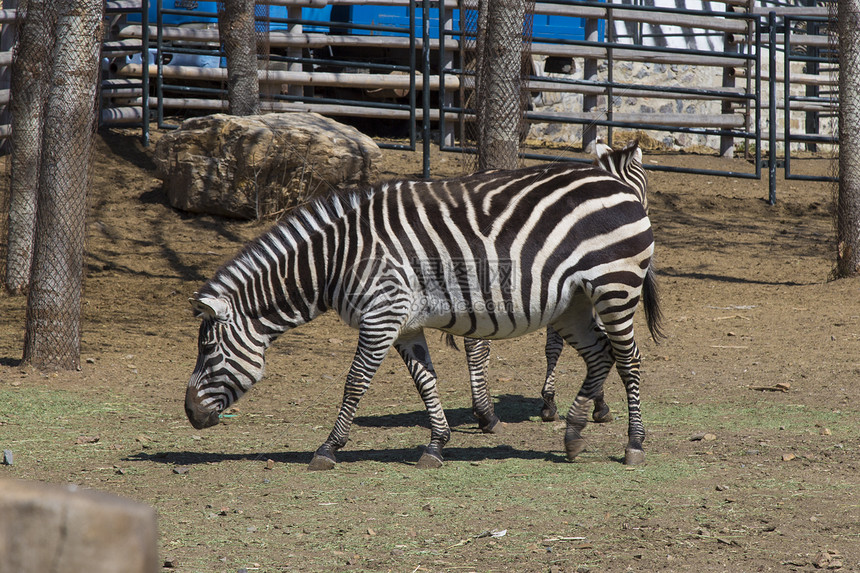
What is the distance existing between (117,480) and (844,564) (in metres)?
3.43

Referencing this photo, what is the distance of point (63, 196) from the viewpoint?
6.60m

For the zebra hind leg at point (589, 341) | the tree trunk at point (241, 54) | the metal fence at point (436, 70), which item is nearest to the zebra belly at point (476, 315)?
the zebra hind leg at point (589, 341)

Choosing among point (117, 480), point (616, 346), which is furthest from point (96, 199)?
point (616, 346)

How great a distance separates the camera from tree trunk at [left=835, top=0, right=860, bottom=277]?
8805 millimetres

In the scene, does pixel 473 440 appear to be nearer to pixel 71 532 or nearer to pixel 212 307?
pixel 212 307

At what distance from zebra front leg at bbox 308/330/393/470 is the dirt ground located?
11 cm

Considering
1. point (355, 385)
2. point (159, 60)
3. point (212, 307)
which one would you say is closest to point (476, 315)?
point (355, 385)

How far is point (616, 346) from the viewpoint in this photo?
4941mm

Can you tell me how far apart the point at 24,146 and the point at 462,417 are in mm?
5244

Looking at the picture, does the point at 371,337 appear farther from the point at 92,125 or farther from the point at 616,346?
the point at 92,125

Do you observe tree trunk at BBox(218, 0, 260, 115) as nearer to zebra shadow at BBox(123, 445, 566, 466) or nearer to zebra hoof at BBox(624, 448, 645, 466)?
zebra shadow at BBox(123, 445, 566, 466)

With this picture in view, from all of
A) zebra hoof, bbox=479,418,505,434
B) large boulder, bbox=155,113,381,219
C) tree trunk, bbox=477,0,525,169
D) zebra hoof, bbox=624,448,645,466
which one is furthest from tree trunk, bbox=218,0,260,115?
zebra hoof, bbox=624,448,645,466

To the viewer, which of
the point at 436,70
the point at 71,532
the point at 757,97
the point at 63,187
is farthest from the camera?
the point at 436,70

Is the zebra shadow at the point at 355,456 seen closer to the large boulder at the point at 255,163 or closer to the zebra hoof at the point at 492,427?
the zebra hoof at the point at 492,427
